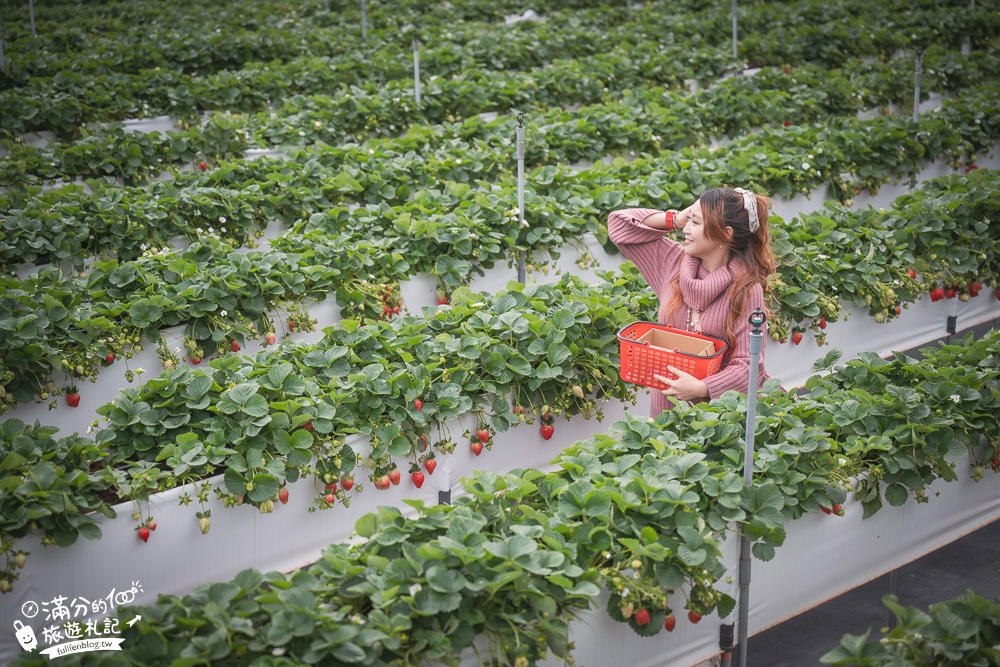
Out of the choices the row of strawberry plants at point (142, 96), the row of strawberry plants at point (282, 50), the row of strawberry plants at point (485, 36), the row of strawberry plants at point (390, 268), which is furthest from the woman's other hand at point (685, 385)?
the row of strawberry plants at point (485, 36)

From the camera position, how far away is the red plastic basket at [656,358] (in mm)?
3365

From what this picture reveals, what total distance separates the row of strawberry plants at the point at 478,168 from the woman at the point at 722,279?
6.97ft

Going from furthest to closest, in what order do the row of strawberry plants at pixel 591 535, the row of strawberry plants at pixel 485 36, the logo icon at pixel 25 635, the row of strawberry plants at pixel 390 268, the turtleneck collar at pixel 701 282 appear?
the row of strawberry plants at pixel 485 36, the row of strawberry plants at pixel 390 268, the turtleneck collar at pixel 701 282, the logo icon at pixel 25 635, the row of strawberry plants at pixel 591 535

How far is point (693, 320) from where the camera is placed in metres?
3.51

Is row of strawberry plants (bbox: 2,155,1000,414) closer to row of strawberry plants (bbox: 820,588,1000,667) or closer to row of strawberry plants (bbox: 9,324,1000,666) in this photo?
row of strawberry plants (bbox: 9,324,1000,666)

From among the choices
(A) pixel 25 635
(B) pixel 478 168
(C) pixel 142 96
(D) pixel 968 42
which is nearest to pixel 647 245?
(A) pixel 25 635

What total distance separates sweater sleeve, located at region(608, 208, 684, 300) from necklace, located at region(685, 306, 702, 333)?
16 centimetres

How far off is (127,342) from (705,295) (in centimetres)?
243

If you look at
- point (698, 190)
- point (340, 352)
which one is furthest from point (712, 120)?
point (340, 352)

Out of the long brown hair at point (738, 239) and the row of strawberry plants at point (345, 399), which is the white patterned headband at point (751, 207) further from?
the row of strawberry plants at point (345, 399)

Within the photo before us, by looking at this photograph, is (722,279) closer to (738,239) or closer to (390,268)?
(738,239)

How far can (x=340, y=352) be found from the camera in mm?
3797

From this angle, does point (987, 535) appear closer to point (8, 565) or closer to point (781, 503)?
point (781, 503)

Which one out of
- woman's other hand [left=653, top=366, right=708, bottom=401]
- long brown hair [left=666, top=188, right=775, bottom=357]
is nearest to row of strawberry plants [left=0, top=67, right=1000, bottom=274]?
long brown hair [left=666, top=188, right=775, bottom=357]
